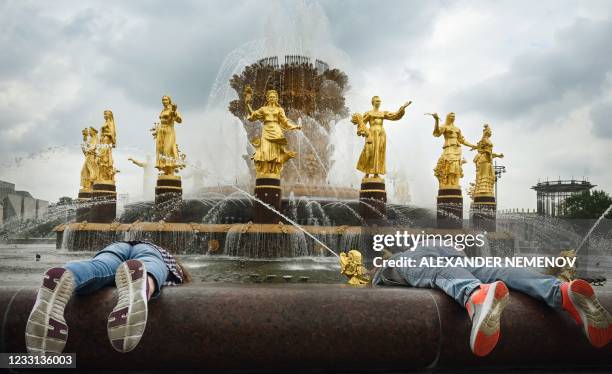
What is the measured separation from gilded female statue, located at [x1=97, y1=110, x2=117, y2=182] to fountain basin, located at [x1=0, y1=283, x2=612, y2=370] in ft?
49.6

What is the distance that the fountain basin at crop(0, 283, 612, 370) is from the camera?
273 cm

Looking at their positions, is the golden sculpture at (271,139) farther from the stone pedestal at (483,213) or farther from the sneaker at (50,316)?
the sneaker at (50,316)

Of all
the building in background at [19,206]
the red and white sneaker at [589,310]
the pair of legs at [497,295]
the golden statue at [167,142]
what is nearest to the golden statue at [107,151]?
the golden statue at [167,142]

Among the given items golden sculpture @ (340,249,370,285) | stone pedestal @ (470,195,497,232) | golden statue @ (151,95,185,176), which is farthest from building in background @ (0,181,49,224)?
golden sculpture @ (340,249,370,285)

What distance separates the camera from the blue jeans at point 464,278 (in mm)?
2930

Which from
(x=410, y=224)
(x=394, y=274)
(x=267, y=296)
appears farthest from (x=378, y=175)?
(x=267, y=296)

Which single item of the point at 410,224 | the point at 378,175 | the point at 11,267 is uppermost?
the point at 378,175

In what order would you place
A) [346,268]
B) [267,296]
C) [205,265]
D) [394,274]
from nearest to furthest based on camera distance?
[267,296]
[394,274]
[346,268]
[205,265]

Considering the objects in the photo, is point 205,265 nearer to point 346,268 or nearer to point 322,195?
point 346,268

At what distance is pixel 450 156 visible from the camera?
1599 centimetres

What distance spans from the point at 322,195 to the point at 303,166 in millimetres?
2034

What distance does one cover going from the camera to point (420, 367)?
9.63 feet

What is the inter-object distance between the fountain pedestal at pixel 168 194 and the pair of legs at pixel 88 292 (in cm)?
1175

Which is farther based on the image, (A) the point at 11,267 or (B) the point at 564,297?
(A) the point at 11,267
